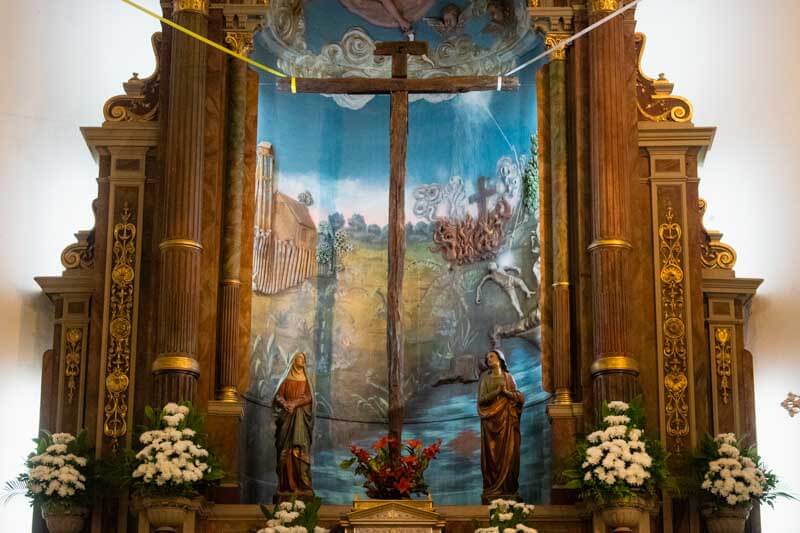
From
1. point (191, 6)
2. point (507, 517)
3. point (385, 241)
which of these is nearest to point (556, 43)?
point (385, 241)

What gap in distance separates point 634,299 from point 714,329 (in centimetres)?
90

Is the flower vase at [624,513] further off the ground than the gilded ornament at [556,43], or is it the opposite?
the gilded ornament at [556,43]

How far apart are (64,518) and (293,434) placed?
220cm

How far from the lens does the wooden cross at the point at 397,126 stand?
1677 centimetres

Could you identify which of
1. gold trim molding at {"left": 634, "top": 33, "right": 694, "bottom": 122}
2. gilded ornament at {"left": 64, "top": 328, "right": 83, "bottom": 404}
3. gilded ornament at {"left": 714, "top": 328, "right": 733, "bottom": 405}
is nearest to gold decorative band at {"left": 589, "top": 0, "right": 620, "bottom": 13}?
gold trim molding at {"left": 634, "top": 33, "right": 694, "bottom": 122}

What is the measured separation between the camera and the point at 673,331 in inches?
681

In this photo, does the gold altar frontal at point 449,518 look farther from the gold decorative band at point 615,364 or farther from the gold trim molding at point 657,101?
the gold trim molding at point 657,101

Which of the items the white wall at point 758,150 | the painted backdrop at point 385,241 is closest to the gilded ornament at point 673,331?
the white wall at point 758,150

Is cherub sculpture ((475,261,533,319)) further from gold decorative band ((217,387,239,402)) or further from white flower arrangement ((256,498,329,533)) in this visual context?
white flower arrangement ((256,498,329,533))

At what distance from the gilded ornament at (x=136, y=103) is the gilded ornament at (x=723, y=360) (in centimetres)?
588

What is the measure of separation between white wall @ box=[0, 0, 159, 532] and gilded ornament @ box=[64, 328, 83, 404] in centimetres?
82

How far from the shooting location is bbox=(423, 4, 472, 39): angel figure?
779 inches

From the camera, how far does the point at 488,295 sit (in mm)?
19250

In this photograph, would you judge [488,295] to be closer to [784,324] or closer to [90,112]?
[784,324]
